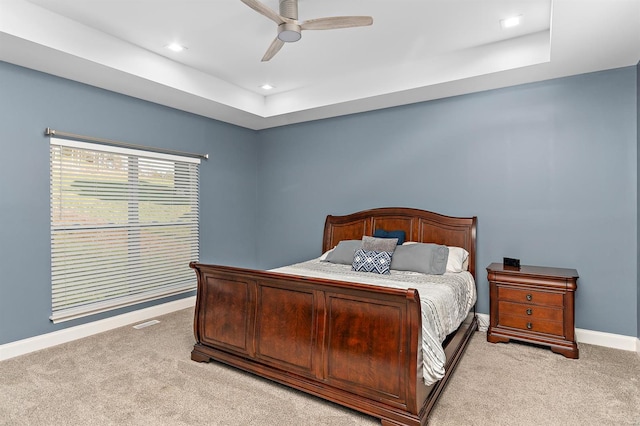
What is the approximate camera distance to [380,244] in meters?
3.92

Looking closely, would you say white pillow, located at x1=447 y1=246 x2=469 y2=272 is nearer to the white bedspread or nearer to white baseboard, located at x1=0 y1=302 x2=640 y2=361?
the white bedspread

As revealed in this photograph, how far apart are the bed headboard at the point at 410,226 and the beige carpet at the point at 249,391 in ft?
3.82

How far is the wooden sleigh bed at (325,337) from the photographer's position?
2.08m

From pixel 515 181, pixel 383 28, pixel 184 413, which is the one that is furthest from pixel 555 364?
pixel 383 28

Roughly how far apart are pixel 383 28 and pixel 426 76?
2.79 ft

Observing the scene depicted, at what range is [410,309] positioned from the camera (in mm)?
2064

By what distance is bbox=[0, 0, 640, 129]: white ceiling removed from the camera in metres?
2.79

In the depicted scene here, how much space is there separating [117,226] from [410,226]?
3.33m

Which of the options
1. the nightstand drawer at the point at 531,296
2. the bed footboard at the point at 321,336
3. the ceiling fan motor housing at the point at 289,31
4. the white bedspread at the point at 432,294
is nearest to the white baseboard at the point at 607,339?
the nightstand drawer at the point at 531,296

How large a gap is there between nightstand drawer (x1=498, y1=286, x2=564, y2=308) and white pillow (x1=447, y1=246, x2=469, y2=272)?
0.42 m

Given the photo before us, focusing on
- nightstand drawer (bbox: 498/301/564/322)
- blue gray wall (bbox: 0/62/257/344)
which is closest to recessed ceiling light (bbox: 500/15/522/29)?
nightstand drawer (bbox: 498/301/564/322)

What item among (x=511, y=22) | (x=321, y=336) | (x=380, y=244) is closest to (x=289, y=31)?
(x=511, y=22)

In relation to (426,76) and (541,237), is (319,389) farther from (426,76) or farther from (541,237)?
(426,76)

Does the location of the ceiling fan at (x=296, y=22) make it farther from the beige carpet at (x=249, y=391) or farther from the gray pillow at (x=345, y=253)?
the beige carpet at (x=249, y=391)
